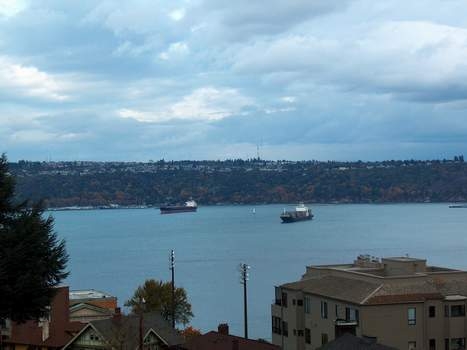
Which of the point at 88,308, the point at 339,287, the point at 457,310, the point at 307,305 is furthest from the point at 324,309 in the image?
the point at 88,308

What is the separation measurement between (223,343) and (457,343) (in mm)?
12296

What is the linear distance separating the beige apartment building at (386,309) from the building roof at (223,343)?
3918 millimetres

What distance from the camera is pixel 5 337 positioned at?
50.1 m

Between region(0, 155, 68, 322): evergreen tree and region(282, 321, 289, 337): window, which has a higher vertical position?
region(0, 155, 68, 322): evergreen tree

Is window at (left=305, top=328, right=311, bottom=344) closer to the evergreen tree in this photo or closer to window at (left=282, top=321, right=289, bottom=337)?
window at (left=282, top=321, right=289, bottom=337)

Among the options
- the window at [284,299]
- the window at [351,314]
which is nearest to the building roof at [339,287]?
the window at [351,314]

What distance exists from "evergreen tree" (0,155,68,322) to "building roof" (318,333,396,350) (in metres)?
10.1

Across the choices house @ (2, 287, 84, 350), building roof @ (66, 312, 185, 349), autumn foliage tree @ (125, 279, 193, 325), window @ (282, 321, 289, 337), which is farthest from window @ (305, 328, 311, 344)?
autumn foliage tree @ (125, 279, 193, 325)

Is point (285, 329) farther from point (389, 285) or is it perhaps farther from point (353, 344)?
point (353, 344)

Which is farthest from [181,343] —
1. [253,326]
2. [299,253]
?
[299,253]

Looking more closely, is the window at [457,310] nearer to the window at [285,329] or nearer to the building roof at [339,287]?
the building roof at [339,287]

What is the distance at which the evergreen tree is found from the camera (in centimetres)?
3114

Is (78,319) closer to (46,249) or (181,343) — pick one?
(181,343)

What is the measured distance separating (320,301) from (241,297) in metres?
63.3
